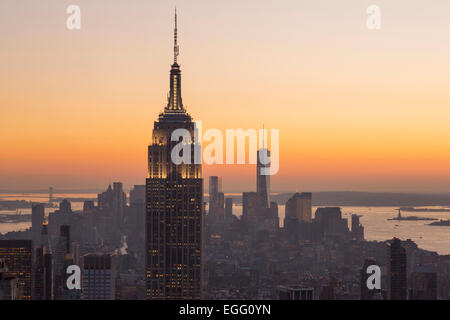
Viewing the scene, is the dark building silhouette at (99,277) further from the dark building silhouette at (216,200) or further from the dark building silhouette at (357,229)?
the dark building silhouette at (357,229)

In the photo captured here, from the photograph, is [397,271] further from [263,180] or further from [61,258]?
[61,258]

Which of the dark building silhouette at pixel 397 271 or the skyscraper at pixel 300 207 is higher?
→ the skyscraper at pixel 300 207

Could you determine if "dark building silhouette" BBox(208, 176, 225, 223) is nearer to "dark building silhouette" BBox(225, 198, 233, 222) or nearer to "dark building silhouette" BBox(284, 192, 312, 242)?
"dark building silhouette" BBox(225, 198, 233, 222)

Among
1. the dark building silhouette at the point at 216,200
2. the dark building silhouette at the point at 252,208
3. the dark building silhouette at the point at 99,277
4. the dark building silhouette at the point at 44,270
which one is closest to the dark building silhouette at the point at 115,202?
the dark building silhouette at the point at 99,277
